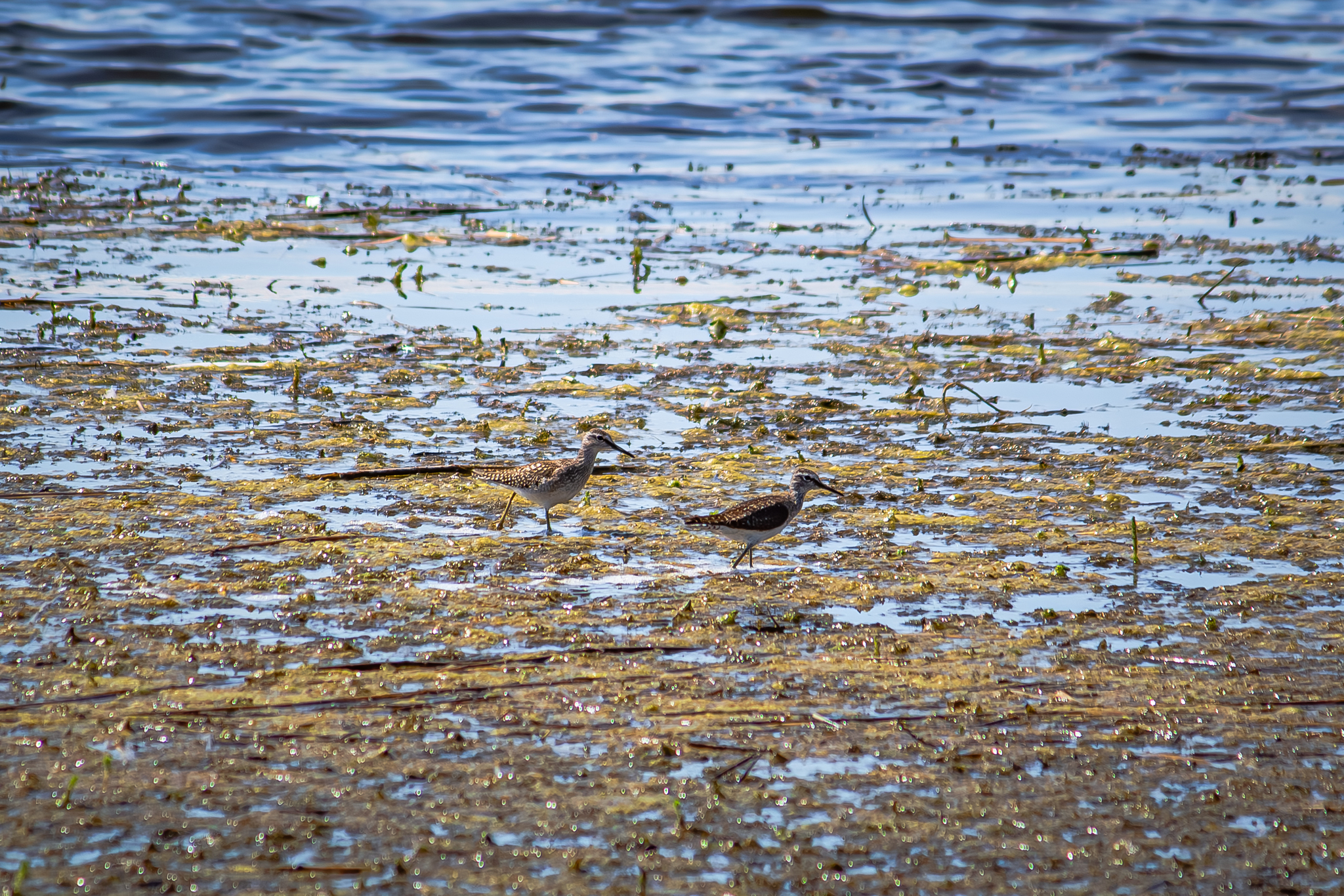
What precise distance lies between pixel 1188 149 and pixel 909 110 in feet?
21.4

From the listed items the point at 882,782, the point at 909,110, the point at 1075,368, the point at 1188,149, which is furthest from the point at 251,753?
the point at 909,110

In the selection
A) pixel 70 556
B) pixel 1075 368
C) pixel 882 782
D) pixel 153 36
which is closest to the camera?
pixel 882 782

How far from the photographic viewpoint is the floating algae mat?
199 inches

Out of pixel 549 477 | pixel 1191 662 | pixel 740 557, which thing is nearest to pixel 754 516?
pixel 740 557

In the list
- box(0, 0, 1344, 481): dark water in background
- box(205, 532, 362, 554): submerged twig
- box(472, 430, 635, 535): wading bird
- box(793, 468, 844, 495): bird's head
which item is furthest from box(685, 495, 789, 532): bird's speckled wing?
box(0, 0, 1344, 481): dark water in background

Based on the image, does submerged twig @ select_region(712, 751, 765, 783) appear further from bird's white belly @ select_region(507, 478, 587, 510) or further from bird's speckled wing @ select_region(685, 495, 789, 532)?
bird's white belly @ select_region(507, 478, 587, 510)

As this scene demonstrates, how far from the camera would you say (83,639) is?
6.55m

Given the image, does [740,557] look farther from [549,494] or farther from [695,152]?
[695,152]

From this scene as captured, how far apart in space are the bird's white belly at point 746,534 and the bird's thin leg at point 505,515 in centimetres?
154

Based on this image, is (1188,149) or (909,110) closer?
(1188,149)

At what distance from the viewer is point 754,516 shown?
8.00m

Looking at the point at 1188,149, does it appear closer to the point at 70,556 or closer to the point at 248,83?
the point at 248,83

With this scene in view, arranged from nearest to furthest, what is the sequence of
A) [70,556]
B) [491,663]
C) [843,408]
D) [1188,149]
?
[491,663]
[70,556]
[843,408]
[1188,149]

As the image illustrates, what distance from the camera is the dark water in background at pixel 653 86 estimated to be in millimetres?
25547
